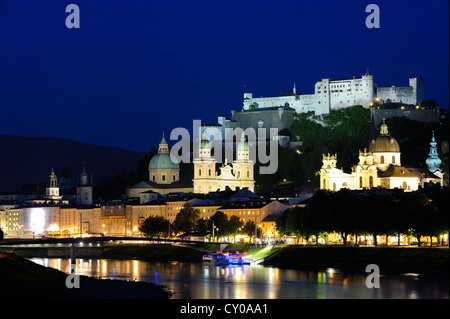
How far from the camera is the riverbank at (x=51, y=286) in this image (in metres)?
52.1

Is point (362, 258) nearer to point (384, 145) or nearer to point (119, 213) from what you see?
point (384, 145)

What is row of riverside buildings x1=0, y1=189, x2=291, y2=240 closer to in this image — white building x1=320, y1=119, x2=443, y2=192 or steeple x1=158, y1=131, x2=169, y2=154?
white building x1=320, y1=119, x2=443, y2=192

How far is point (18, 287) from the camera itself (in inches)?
2069

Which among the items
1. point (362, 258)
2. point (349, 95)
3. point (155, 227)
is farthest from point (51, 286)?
point (349, 95)

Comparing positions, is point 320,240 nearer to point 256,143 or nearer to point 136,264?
point 136,264

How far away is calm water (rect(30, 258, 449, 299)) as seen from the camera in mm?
51188

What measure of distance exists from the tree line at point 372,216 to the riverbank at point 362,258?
1.65m

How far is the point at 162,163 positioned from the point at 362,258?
64.4 meters

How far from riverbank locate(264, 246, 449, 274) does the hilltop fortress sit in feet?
166

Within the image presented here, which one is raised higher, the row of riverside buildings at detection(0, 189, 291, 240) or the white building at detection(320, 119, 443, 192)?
the white building at detection(320, 119, 443, 192)

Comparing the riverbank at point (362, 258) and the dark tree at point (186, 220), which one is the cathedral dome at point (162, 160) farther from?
the riverbank at point (362, 258)

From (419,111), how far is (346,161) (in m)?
16.0

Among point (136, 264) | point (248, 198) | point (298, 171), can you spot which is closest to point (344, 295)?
point (136, 264)

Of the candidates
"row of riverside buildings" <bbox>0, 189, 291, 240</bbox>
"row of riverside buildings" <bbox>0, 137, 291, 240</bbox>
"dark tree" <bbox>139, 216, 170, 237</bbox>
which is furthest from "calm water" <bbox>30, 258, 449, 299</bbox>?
"dark tree" <bbox>139, 216, 170, 237</bbox>
